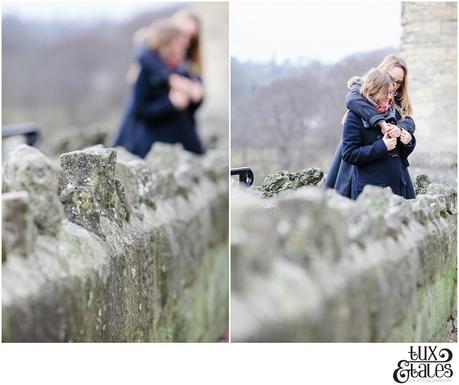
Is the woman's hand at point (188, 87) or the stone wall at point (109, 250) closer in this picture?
the stone wall at point (109, 250)

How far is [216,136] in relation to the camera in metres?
7.20

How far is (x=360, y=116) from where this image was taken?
356cm

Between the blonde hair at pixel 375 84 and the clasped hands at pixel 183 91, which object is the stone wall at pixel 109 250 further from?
the clasped hands at pixel 183 91

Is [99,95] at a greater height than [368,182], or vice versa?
[99,95]

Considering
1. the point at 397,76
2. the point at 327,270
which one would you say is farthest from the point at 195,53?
the point at 327,270

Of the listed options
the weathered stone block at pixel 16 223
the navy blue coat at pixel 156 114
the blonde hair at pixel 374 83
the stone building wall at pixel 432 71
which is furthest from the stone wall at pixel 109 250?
the navy blue coat at pixel 156 114

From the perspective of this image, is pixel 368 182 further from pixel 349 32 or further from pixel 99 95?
pixel 99 95

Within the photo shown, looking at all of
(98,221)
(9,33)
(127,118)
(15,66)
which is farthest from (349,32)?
(15,66)

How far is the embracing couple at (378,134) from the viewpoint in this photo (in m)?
3.53

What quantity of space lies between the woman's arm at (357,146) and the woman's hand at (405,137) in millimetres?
82

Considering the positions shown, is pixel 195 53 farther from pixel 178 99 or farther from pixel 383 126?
pixel 383 126

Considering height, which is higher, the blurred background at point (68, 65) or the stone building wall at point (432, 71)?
the blurred background at point (68, 65)

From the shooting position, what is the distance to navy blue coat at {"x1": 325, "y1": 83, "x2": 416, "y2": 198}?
3523 millimetres
